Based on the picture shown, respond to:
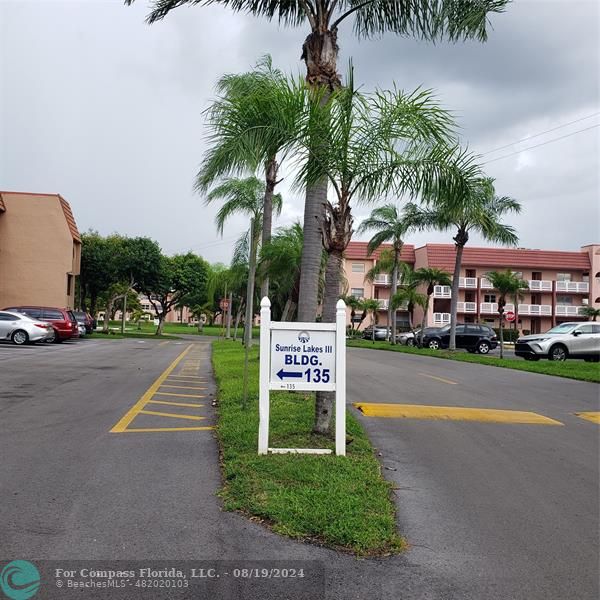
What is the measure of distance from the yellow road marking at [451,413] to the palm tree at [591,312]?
170 ft

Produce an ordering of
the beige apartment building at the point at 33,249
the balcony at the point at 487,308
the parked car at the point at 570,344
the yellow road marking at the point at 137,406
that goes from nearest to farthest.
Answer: the yellow road marking at the point at 137,406, the parked car at the point at 570,344, the beige apartment building at the point at 33,249, the balcony at the point at 487,308

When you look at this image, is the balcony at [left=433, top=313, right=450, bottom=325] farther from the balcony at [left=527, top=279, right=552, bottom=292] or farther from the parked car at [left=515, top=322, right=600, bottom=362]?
the parked car at [left=515, top=322, right=600, bottom=362]

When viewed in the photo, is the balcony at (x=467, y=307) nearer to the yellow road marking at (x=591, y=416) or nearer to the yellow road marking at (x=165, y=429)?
the yellow road marking at (x=591, y=416)

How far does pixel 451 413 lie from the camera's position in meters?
9.80

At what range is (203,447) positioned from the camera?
23.7 ft

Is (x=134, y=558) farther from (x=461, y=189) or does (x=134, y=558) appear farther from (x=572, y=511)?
(x=461, y=189)

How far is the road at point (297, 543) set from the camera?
4.05 meters

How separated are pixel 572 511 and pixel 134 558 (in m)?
3.78

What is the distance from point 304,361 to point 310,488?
1521 mm

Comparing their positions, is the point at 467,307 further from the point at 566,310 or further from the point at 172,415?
the point at 172,415

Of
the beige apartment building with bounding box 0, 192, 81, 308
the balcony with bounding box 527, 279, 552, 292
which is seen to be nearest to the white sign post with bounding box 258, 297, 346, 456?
the beige apartment building with bounding box 0, 192, 81, 308

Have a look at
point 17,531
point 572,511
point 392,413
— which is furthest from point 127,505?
point 392,413

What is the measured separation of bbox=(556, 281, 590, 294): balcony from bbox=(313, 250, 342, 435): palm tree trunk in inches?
2228

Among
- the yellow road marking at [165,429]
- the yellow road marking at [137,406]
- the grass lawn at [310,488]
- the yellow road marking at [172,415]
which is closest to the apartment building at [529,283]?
the yellow road marking at [137,406]
